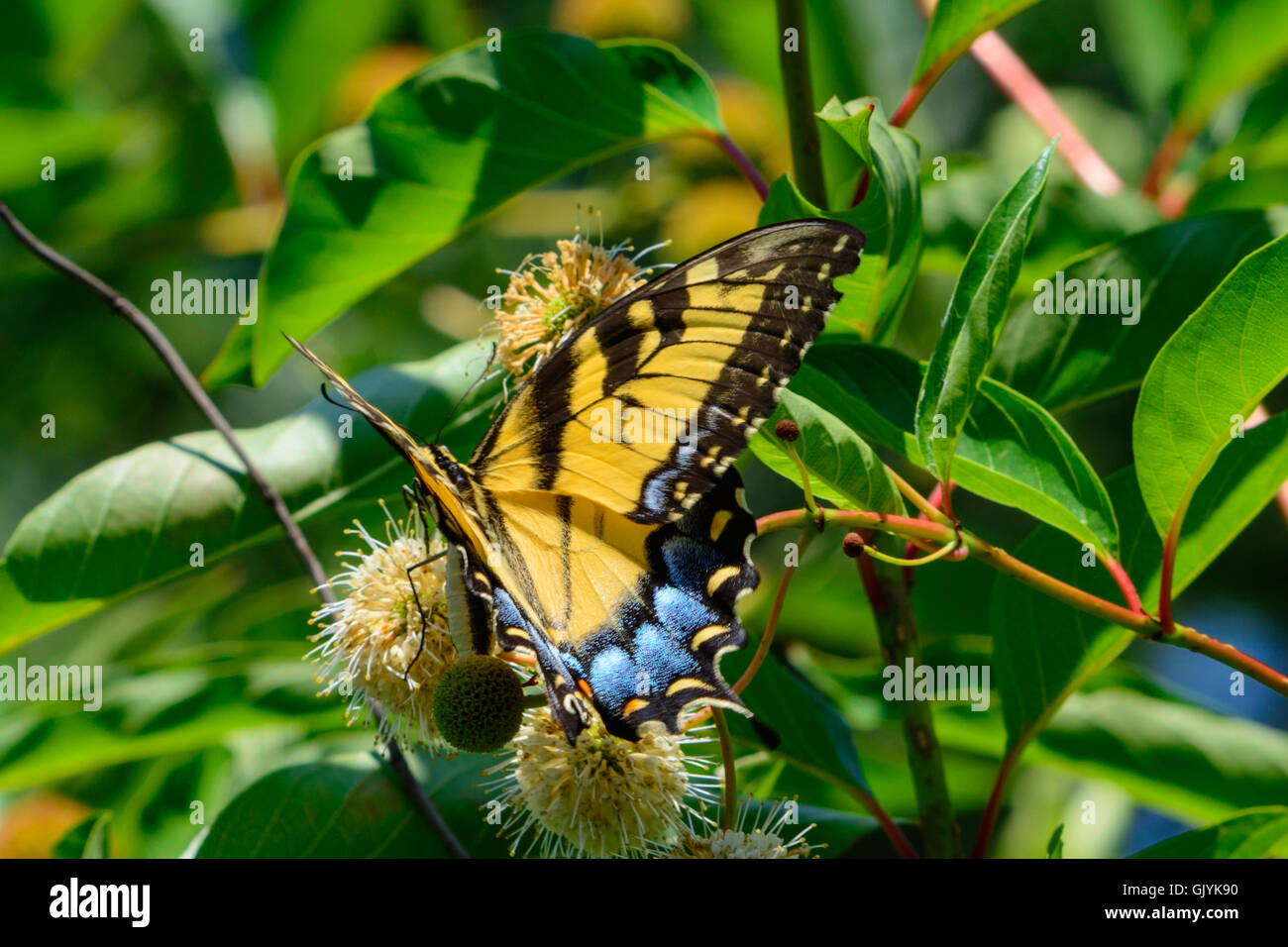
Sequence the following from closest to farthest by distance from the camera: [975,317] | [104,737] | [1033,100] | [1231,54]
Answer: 1. [975,317]
2. [104,737]
3. [1033,100]
4. [1231,54]

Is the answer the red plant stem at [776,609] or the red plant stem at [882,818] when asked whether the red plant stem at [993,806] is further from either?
the red plant stem at [776,609]

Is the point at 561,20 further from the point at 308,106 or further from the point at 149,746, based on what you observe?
the point at 149,746

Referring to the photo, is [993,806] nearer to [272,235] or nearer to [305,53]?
[272,235]

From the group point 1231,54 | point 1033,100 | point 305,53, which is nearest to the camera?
point 1033,100

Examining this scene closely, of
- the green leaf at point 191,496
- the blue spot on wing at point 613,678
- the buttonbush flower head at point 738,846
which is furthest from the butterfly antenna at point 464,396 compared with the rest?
the buttonbush flower head at point 738,846

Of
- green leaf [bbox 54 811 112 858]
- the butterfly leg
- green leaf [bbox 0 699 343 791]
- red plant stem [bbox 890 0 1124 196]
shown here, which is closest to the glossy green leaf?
red plant stem [bbox 890 0 1124 196]

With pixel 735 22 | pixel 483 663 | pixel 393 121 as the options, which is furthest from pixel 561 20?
pixel 483 663

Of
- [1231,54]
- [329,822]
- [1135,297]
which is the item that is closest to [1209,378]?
[1135,297]
